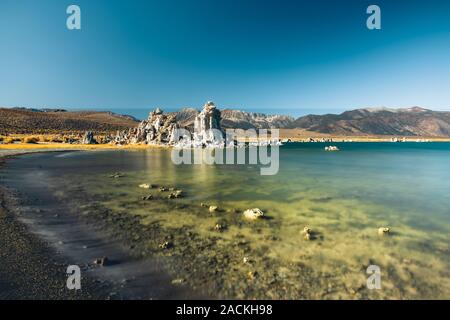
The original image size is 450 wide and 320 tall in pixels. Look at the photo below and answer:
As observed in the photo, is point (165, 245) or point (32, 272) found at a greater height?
point (32, 272)

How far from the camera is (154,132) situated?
123 metres

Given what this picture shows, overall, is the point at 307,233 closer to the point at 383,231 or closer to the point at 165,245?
the point at 383,231

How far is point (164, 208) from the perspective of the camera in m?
21.9

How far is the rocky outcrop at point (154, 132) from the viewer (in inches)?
4673

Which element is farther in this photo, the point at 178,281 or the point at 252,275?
the point at 252,275

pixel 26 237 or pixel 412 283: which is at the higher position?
pixel 26 237

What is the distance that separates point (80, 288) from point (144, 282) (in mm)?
2188

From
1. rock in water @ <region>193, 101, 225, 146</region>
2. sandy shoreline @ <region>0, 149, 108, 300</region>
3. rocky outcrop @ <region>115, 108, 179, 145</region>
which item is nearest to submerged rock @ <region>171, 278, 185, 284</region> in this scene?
sandy shoreline @ <region>0, 149, 108, 300</region>

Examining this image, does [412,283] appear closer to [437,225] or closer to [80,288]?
[437,225]

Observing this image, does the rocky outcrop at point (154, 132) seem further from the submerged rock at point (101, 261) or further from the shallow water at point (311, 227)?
the submerged rock at point (101, 261)

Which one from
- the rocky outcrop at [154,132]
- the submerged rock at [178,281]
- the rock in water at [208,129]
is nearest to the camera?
the submerged rock at [178,281]

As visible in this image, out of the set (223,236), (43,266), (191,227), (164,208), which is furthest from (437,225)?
(43,266)

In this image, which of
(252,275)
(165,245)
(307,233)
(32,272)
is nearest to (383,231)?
(307,233)

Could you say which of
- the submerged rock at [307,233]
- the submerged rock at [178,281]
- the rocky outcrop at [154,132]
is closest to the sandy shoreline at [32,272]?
the submerged rock at [178,281]
